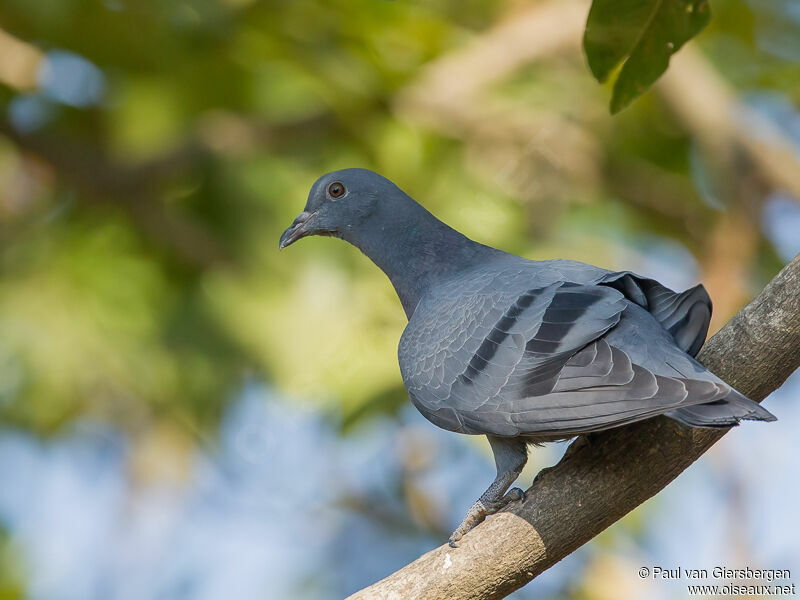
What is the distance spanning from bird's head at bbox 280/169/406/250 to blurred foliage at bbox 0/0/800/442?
260 cm

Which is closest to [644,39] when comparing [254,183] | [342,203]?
[342,203]

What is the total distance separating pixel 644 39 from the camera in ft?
13.0

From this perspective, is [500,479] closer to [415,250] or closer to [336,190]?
[415,250]

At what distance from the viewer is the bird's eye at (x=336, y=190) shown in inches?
201

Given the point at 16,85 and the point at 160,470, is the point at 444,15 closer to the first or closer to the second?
the point at 16,85

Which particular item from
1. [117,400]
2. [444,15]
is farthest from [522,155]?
[117,400]

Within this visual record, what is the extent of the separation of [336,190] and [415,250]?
22.3 inches

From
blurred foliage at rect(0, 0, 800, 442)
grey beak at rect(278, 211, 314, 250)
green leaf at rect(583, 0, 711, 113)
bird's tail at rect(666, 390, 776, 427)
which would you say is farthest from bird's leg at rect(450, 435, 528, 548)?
blurred foliage at rect(0, 0, 800, 442)

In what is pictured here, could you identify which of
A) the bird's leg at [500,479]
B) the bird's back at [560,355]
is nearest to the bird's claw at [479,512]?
the bird's leg at [500,479]

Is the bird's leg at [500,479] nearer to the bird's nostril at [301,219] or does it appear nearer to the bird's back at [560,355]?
the bird's back at [560,355]

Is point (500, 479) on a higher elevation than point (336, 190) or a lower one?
lower

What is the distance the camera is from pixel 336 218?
5.10 meters

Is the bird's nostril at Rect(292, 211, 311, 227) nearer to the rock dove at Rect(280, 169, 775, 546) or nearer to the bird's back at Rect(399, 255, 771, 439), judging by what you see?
the rock dove at Rect(280, 169, 775, 546)

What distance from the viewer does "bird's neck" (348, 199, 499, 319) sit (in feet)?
15.8
